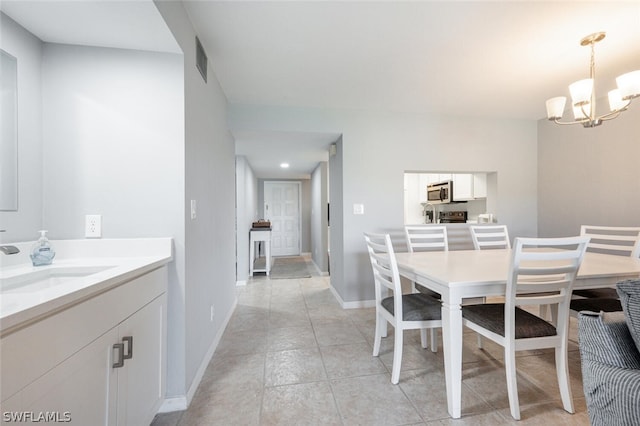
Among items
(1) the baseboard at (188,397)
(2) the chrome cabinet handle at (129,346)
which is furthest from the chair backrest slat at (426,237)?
(2) the chrome cabinet handle at (129,346)

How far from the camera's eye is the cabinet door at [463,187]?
409cm

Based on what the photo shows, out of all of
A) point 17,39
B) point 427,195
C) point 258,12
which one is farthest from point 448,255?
point 427,195

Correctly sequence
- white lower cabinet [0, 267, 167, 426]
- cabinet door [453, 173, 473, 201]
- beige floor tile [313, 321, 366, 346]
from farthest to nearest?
cabinet door [453, 173, 473, 201] < beige floor tile [313, 321, 366, 346] < white lower cabinet [0, 267, 167, 426]

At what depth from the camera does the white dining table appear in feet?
4.48

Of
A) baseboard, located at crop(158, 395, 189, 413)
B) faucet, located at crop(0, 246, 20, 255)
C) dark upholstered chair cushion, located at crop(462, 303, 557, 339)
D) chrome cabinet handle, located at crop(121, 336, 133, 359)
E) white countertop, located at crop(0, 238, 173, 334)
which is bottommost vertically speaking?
baseboard, located at crop(158, 395, 189, 413)

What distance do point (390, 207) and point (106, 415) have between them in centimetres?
289

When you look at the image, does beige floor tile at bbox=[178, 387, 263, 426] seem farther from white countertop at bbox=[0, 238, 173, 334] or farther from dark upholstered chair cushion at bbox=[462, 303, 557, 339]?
dark upholstered chair cushion at bbox=[462, 303, 557, 339]

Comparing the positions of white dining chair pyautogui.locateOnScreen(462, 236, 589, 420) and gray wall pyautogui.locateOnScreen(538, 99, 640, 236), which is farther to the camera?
gray wall pyautogui.locateOnScreen(538, 99, 640, 236)

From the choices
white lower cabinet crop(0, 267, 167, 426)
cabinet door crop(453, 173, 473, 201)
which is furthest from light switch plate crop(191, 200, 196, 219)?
cabinet door crop(453, 173, 473, 201)

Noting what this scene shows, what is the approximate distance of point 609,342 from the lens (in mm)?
825

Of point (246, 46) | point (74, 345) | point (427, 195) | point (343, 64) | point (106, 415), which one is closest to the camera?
point (74, 345)

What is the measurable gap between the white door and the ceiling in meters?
3.95

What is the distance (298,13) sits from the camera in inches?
62.3

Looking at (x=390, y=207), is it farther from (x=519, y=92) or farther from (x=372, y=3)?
(x=372, y=3)
